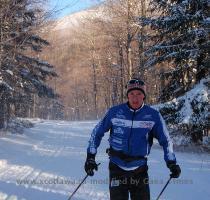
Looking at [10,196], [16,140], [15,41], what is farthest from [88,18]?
[10,196]

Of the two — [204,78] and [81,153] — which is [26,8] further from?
[204,78]

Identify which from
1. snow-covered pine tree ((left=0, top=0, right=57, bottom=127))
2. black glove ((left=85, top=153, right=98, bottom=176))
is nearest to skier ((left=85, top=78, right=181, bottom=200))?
black glove ((left=85, top=153, right=98, bottom=176))

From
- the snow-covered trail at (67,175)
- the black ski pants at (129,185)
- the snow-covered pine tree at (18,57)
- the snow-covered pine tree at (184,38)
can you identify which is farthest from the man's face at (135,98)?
the snow-covered pine tree at (184,38)

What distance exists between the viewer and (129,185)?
544cm

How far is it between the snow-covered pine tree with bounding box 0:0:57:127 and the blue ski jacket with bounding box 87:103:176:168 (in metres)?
7.10

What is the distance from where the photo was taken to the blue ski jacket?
5.41 m

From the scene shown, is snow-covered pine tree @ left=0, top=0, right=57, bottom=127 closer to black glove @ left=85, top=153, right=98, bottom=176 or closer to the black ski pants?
black glove @ left=85, top=153, right=98, bottom=176

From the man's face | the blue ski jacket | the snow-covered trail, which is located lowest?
the snow-covered trail

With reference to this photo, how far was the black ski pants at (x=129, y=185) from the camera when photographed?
5.40 meters

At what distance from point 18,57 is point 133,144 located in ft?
68.0

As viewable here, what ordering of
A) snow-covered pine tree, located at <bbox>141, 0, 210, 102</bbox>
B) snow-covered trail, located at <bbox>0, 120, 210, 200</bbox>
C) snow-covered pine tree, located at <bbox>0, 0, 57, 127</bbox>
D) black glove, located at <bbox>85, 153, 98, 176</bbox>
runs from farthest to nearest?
snow-covered pine tree, located at <bbox>141, 0, 210, 102</bbox>, snow-covered pine tree, located at <bbox>0, 0, 57, 127</bbox>, snow-covered trail, located at <bbox>0, 120, 210, 200</bbox>, black glove, located at <bbox>85, 153, 98, 176</bbox>

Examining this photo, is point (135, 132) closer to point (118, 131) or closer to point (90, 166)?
point (118, 131)

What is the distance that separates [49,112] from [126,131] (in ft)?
251

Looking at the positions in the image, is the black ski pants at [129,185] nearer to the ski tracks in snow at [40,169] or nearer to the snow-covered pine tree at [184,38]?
the ski tracks in snow at [40,169]
